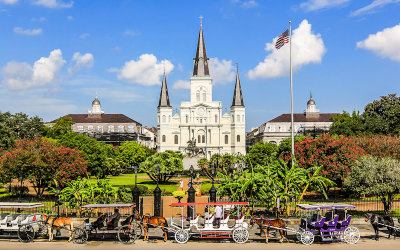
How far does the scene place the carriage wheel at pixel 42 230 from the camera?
51.4ft

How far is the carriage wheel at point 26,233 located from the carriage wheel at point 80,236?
178cm

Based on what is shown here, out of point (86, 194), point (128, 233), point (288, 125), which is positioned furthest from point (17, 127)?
point (288, 125)

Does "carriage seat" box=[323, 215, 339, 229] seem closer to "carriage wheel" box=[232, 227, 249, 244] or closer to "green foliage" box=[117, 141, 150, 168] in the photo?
"carriage wheel" box=[232, 227, 249, 244]

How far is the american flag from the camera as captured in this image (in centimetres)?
2534

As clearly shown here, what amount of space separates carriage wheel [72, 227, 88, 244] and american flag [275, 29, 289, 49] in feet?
58.6

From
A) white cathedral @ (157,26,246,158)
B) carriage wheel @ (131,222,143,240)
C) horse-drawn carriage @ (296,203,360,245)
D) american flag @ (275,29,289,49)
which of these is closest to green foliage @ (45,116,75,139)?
white cathedral @ (157,26,246,158)

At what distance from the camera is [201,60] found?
91.4 m

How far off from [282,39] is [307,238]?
15.1m

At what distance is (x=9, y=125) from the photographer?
5000 cm

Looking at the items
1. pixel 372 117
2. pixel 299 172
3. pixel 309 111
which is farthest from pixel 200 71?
pixel 299 172

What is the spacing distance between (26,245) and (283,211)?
1278 centimetres

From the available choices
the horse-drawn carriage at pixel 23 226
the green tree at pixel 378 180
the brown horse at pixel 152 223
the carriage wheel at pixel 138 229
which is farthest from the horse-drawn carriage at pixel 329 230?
the horse-drawn carriage at pixel 23 226

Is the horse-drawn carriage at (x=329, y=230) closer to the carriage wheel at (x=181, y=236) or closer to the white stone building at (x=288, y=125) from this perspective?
the carriage wheel at (x=181, y=236)

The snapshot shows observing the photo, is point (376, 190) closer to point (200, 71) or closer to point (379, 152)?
point (379, 152)
